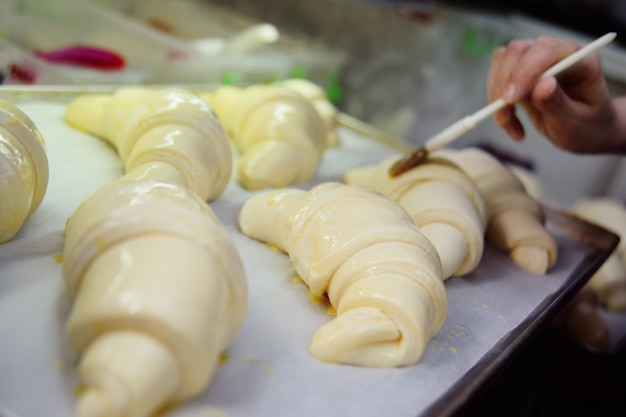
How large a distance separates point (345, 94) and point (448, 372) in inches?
104

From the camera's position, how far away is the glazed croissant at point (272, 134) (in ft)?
5.84

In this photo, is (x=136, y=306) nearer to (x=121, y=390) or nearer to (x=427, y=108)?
(x=121, y=390)

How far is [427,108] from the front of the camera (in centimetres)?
347

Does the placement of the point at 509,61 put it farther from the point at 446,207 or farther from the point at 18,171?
the point at 18,171

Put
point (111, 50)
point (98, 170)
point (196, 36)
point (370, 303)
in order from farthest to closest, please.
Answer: point (196, 36) < point (111, 50) < point (98, 170) < point (370, 303)

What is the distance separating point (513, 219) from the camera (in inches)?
73.1

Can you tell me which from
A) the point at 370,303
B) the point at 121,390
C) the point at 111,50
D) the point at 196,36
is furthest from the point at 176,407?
the point at 196,36

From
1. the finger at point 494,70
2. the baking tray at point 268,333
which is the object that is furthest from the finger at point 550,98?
the baking tray at point 268,333

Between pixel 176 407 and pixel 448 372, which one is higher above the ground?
pixel 176 407

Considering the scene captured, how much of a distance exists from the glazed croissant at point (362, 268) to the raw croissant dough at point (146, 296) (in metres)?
0.23

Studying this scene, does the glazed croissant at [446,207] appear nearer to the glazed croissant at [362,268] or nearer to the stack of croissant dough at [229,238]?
the stack of croissant dough at [229,238]

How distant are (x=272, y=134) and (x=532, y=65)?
788 mm

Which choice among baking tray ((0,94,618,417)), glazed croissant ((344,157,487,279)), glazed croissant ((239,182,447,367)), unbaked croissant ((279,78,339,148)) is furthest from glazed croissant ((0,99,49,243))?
unbaked croissant ((279,78,339,148))

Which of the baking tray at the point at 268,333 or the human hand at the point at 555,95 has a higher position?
the human hand at the point at 555,95
